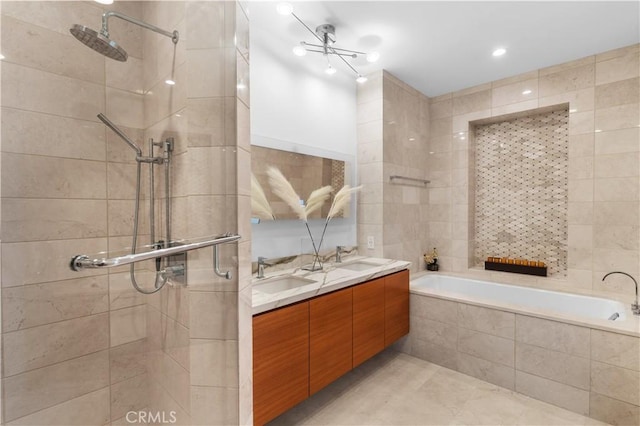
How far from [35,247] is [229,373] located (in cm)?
91

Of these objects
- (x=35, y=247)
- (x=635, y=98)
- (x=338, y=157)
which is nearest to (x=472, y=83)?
(x=635, y=98)

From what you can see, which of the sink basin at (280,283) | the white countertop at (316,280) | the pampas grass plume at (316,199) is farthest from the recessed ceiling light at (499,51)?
the sink basin at (280,283)

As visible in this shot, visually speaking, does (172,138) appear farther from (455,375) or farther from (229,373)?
(455,375)

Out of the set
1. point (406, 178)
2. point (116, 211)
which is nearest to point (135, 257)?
point (116, 211)

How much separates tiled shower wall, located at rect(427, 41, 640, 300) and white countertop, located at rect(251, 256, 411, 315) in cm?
145

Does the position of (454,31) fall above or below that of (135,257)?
above

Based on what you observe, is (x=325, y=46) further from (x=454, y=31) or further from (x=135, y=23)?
(x=135, y=23)

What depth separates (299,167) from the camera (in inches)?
93.7

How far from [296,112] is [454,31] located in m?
1.33

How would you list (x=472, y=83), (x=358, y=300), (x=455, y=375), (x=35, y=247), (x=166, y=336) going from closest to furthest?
1. (x=35, y=247)
2. (x=166, y=336)
3. (x=358, y=300)
4. (x=455, y=375)
5. (x=472, y=83)

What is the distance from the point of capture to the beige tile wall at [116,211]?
1.11 metres

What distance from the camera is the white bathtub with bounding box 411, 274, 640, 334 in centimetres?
194

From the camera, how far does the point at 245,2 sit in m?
1.35

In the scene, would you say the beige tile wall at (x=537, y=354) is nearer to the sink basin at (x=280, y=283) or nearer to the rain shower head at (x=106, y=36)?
the sink basin at (x=280, y=283)
